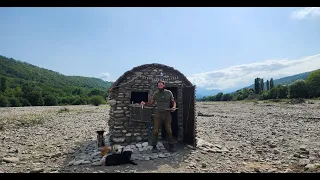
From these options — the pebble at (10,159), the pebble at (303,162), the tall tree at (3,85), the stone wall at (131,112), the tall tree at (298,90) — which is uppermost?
the tall tree at (3,85)

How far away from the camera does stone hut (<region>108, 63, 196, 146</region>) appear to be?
1173 centimetres

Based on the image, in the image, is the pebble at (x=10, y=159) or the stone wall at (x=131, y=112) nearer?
the pebble at (x=10, y=159)

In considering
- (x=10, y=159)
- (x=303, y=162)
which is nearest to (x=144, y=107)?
(x=10, y=159)

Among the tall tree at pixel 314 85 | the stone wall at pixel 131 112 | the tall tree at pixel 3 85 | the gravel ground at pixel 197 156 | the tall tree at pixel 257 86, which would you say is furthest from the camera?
the tall tree at pixel 257 86

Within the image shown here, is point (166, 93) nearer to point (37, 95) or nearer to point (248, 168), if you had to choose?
point (248, 168)

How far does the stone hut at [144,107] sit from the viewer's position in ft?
38.5

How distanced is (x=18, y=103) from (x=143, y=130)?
57944mm

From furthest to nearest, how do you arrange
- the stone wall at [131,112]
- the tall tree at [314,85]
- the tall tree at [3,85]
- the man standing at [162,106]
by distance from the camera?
1. the tall tree at [3,85]
2. the tall tree at [314,85]
3. the stone wall at [131,112]
4. the man standing at [162,106]

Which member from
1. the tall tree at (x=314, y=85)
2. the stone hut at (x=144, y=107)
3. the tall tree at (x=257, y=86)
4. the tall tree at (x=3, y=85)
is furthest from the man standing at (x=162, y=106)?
the tall tree at (x=257, y=86)

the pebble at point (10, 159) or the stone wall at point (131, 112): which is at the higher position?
the stone wall at point (131, 112)

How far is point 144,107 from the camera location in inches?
456

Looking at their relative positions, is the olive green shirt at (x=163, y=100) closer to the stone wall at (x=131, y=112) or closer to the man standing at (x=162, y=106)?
the man standing at (x=162, y=106)
